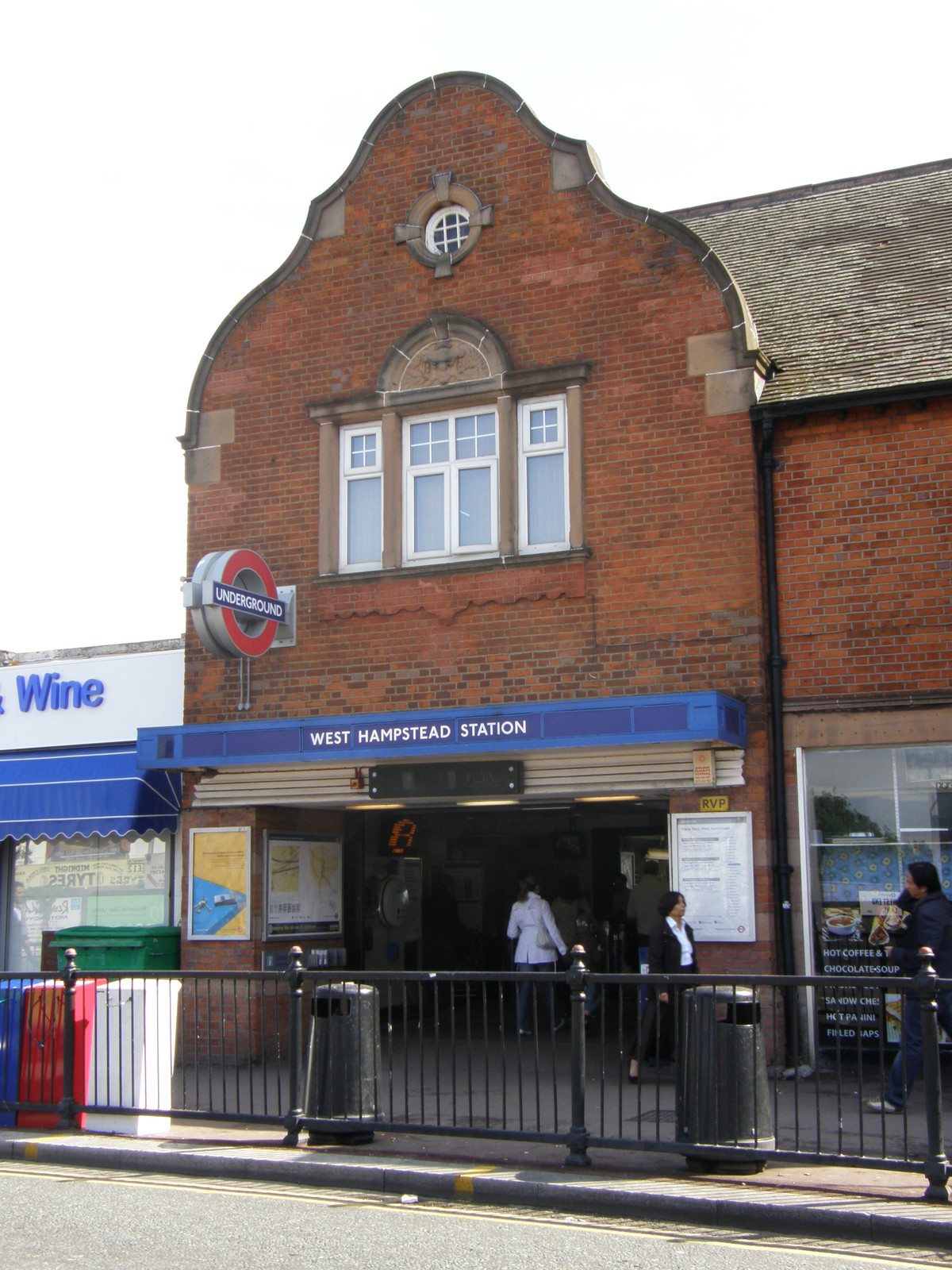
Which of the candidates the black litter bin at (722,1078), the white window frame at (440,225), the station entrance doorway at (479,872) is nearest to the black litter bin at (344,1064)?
the black litter bin at (722,1078)

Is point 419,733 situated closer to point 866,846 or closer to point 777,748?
point 777,748

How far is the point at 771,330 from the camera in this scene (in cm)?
1353

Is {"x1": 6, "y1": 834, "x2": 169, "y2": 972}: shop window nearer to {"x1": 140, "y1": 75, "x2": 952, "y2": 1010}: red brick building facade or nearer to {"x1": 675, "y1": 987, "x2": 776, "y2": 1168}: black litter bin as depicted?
{"x1": 140, "y1": 75, "x2": 952, "y2": 1010}: red brick building facade

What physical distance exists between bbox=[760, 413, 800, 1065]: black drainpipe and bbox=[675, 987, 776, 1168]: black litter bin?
3.39 meters

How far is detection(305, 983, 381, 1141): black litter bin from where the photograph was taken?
28.3 ft

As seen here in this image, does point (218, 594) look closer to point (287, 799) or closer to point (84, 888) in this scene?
point (287, 799)

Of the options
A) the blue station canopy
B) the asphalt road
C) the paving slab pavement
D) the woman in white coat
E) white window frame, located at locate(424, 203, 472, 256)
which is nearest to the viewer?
the asphalt road

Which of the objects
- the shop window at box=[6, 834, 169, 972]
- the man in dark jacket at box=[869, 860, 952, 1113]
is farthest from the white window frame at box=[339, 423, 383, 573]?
the man in dark jacket at box=[869, 860, 952, 1113]

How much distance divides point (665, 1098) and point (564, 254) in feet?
25.8

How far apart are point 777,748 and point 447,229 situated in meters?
6.38

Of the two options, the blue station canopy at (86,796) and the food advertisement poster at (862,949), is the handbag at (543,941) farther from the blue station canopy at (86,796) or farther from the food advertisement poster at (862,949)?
the blue station canopy at (86,796)

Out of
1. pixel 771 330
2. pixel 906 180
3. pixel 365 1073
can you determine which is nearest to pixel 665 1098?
pixel 365 1073

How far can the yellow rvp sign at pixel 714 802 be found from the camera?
11.7m

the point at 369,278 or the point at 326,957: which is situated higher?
the point at 369,278
